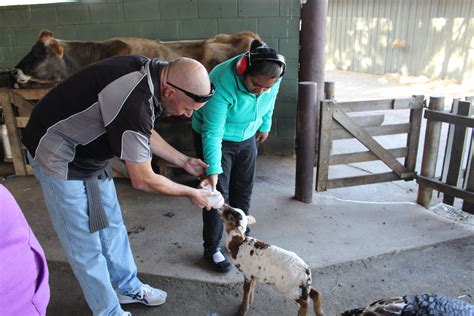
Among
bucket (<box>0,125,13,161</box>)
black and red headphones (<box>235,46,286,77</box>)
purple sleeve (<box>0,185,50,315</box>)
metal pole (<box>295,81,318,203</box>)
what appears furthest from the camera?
bucket (<box>0,125,13,161</box>)

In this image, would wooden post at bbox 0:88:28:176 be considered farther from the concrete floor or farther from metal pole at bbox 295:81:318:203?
metal pole at bbox 295:81:318:203

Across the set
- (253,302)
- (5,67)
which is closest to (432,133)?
(253,302)

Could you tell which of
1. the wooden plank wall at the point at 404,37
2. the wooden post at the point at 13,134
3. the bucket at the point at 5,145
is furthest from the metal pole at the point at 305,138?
the wooden plank wall at the point at 404,37

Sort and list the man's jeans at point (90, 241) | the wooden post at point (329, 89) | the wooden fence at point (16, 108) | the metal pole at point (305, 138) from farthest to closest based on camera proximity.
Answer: the wooden post at point (329, 89), the wooden fence at point (16, 108), the metal pole at point (305, 138), the man's jeans at point (90, 241)

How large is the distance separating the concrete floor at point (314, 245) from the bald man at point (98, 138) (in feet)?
2.67

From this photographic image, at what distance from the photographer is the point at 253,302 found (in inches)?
110

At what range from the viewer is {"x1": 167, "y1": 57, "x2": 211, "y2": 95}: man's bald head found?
184cm

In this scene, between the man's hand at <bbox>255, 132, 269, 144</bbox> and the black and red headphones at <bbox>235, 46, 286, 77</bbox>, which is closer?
the black and red headphones at <bbox>235, 46, 286, 77</bbox>

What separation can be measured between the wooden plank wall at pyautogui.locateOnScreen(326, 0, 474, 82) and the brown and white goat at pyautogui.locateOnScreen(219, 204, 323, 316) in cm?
1142

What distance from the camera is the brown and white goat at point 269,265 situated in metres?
2.22

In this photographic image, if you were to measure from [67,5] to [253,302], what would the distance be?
5.26m

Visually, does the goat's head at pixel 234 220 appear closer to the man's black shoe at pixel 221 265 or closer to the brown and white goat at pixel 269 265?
the brown and white goat at pixel 269 265

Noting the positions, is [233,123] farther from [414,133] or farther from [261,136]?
[414,133]

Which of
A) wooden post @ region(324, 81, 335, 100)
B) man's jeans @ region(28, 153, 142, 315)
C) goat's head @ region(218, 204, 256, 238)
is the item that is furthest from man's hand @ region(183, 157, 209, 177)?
wooden post @ region(324, 81, 335, 100)
